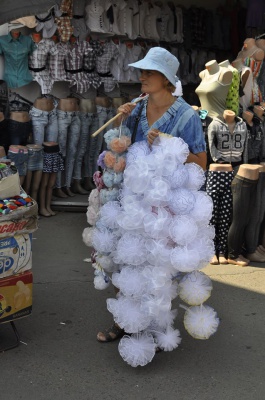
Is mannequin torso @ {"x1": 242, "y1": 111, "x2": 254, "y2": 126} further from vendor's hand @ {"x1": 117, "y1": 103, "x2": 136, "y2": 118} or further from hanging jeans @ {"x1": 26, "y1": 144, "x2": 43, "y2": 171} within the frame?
vendor's hand @ {"x1": 117, "y1": 103, "x2": 136, "y2": 118}

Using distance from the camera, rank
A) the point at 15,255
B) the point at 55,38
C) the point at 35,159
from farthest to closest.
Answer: the point at 55,38, the point at 35,159, the point at 15,255

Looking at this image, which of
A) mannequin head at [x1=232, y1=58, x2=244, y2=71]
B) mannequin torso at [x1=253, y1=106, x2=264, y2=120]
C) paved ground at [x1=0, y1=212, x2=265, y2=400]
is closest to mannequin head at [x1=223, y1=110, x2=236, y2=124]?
mannequin torso at [x1=253, y1=106, x2=264, y2=120]

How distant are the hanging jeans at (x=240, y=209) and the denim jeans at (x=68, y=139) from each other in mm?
2733

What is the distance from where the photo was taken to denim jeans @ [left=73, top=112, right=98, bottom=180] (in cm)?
784

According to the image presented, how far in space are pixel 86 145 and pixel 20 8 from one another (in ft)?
12.9

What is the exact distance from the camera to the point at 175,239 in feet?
10.8

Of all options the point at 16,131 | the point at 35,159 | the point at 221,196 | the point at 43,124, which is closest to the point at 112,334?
the point at 221,196

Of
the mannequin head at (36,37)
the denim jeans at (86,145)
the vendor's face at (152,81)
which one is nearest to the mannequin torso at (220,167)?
the vendor's face at (152,81)

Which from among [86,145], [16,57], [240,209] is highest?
[16,57]

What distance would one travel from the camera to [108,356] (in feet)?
12.3

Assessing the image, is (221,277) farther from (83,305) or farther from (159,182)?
(159,182)

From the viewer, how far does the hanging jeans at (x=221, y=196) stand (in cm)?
542

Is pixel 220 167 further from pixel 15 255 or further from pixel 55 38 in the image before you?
pixel 55 38

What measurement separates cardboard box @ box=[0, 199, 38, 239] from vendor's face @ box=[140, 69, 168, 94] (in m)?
0.96
